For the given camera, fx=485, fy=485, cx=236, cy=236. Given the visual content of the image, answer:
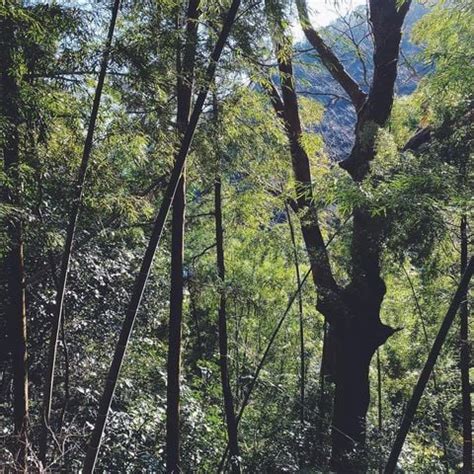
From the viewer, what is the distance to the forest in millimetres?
2504

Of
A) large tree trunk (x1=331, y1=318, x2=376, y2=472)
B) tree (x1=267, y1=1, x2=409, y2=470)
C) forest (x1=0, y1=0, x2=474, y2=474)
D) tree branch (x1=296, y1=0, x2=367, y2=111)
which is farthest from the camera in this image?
tree branch (x1=296, y1=0, x2=367, y2=111)

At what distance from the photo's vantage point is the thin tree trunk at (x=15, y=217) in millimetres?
2311

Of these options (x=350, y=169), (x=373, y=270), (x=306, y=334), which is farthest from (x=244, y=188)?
(x=306, y=334)

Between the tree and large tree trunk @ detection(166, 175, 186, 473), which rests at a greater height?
the tree

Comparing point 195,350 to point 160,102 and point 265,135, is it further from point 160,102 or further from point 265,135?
point 160,102

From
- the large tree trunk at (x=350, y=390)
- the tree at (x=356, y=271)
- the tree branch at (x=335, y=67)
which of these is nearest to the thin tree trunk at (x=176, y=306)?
the tree at (x=356, y=271)

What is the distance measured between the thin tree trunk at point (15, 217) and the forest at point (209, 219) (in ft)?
0.04

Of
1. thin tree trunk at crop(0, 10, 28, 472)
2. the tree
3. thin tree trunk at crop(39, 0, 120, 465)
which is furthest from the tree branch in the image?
thin tree trunk at crop(0, 10, 28, 472)

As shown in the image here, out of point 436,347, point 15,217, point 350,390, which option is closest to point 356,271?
point 350,390

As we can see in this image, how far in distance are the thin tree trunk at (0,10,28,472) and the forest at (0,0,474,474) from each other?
0.01 meters

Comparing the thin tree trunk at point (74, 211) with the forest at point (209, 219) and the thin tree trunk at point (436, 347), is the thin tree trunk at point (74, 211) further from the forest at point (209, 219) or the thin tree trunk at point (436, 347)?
the thin tree trunk at point (436, 347)

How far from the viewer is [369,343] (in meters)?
4.91

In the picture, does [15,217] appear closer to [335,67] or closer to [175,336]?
[175,336]

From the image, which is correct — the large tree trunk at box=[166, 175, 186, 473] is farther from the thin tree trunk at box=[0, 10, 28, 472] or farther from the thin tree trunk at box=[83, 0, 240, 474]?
the thin tree trunk at box=[0, 10, 28, 472]
